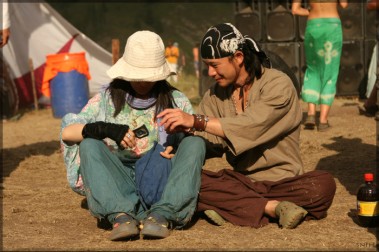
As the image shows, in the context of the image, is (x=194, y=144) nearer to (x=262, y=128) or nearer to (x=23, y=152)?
(x=262, y=128)

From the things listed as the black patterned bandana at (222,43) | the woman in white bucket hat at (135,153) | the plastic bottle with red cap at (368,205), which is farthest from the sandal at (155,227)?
the plastic bottle with red cap at (368,205)

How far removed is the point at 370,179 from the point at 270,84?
0.75 m

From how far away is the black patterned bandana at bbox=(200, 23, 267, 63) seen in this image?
15.9ft

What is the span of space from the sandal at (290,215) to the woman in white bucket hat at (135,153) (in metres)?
0.46

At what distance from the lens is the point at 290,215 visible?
4656mm

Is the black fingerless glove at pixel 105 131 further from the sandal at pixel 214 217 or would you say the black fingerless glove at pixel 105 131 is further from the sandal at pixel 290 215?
the sandal at pixel 290 215

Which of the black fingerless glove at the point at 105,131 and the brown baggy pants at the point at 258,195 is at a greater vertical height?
the black fingerless glove at the point at 105,131

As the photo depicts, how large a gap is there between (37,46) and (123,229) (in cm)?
1011

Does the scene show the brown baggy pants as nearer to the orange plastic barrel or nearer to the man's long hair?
the man's long hair

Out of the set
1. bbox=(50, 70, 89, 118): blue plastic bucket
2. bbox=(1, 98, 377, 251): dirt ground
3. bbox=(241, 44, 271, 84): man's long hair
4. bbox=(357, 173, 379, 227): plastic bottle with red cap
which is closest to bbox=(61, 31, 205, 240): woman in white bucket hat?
bbox=(1, 98, 377, 251): dirt ground

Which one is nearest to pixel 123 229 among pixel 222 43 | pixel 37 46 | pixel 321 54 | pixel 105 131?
pixel 105 131

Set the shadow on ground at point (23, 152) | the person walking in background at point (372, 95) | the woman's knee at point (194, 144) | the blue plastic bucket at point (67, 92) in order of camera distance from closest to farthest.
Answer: the woman's knee at point (194, 144)
the shadow on ground at point (23, 152)
the person walking in background at point (372, 95)
the blue plastic bucket at point (67, 92)

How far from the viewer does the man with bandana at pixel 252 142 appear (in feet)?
15.7

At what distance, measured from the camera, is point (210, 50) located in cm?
486
